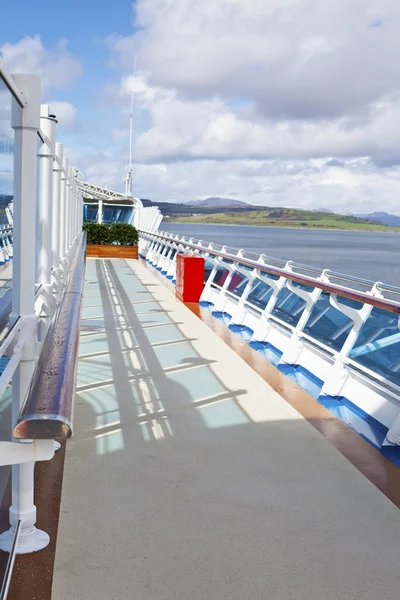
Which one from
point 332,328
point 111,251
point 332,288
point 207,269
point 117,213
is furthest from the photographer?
point 117,213

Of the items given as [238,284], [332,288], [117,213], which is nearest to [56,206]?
[332,288]

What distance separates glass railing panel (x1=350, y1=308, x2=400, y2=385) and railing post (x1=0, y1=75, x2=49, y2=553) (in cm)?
295

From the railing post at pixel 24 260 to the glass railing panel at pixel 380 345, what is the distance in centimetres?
295

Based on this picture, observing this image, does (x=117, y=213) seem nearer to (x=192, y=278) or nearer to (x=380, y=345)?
(x=192, y=278)

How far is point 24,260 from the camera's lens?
7.91 ft

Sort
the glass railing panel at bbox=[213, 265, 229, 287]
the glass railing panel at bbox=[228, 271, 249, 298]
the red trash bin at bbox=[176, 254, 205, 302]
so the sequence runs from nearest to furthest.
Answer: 1. the glass railing panel at bbox=[228, 271, 249, 298]
2. the glass railing panel at bbox=[213, 265, 229, 287]
3. the red trash bin at bbox=[176, 254, 205, 302]

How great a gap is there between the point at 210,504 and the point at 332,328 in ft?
10.2

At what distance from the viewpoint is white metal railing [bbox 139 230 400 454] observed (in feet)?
15.9

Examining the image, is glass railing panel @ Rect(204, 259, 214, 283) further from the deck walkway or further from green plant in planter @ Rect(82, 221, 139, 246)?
green plant in planter @ Rect(82, 221, 139, 246)

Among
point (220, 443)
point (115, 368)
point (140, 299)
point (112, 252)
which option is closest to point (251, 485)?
point (220, 443)

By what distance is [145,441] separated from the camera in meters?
4.08

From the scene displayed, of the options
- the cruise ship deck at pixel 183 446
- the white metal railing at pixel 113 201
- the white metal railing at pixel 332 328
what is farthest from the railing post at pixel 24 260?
the white metal railing at pixel 113 201

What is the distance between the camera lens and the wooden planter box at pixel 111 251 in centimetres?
2333

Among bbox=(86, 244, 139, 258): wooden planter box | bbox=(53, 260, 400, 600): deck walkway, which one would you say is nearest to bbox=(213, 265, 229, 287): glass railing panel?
bbox=(53, 260, 400, 600): deck walkway
